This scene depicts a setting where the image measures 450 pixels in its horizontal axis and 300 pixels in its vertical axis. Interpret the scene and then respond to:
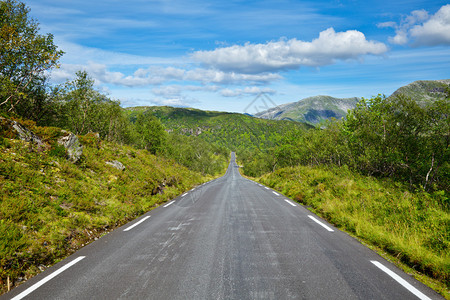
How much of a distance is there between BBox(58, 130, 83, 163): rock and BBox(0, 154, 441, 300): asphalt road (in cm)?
630

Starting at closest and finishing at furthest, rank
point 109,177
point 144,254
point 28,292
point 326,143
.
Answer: point 28,292 → point 144,254 → point 109,177 → point 326,143

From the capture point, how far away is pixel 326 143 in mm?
38031

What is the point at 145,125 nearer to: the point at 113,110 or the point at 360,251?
the point at 113,110

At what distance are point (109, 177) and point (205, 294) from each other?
9.92m

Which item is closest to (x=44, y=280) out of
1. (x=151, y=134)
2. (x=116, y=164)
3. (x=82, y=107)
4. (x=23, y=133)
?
(x=23, y=133)

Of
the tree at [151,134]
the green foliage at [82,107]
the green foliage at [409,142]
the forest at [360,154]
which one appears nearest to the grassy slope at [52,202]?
the forest at [360,154]

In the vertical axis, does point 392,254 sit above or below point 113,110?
below

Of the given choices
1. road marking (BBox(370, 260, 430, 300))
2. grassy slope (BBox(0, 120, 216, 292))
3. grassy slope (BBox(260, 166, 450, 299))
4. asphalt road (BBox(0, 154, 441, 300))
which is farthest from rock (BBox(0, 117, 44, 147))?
road marking (BBox(370, 260, 430, 300))

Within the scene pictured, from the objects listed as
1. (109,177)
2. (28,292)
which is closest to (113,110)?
(109,177)

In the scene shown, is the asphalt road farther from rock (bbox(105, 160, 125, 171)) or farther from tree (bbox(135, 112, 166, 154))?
tree (bbox(135, 112, 166, 154))

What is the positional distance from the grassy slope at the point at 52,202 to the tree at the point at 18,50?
5.44m

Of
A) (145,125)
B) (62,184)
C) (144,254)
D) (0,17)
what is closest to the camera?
(144,254)

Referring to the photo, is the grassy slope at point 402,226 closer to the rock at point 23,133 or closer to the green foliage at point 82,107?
the rock at point 23,133

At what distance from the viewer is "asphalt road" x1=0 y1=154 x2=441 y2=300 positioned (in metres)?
3.34
